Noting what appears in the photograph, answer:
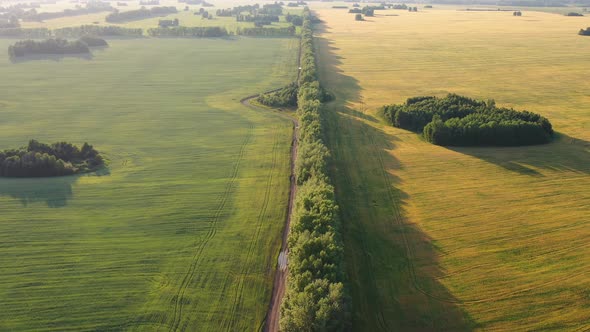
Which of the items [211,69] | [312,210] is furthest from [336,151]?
[211,69]

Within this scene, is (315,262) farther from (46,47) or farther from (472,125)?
(46,47)

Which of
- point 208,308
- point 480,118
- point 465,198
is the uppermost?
point 480,118

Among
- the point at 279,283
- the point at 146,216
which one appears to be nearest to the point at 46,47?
the point at 146,216

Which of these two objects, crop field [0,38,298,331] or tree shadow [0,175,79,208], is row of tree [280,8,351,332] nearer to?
crop field [0,38,298,331]

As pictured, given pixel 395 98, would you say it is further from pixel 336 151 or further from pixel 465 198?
pixel 465 198

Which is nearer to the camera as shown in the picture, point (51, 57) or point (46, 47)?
point (51, 57)

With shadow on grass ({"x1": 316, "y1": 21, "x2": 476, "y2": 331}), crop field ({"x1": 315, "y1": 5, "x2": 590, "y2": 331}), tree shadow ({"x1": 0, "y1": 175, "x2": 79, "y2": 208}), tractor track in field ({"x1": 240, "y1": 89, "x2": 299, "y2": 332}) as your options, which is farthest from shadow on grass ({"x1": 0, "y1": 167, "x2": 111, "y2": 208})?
crop field ({"x1": 315, "y1": 5, "x2": 590, "y2": 331})
